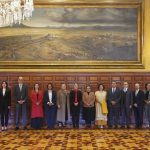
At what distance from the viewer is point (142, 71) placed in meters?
12.0

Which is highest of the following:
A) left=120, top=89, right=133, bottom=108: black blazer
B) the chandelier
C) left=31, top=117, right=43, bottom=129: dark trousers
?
the chandelier

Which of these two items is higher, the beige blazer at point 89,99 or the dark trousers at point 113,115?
the beige blazer at point 89,99

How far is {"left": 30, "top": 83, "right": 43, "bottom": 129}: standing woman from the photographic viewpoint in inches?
434

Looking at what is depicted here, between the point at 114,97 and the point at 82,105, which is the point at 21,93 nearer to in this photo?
the point at 82,105

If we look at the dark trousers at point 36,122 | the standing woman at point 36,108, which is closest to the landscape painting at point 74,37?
the standing woman at point 36,108

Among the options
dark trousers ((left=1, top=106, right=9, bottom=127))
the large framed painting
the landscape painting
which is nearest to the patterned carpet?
dark trousers ((left=1, top=106, right=9, bottom=127))

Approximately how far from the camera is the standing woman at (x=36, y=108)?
11023 mm

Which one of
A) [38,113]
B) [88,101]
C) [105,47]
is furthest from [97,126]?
[105,47]

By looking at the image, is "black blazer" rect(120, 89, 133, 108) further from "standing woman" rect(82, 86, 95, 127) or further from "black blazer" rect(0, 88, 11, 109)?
"black blazer" rect(0, 88, 11, 109)

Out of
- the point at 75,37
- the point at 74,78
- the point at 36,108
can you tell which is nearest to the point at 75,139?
the point at 36,108

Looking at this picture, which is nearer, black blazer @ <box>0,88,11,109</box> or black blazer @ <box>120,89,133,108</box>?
black blazer @ <box>0,88,11,109</box>

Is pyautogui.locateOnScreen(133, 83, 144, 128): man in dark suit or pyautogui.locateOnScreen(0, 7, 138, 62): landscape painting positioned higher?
pyautogui.locateOnScreen(0, 7, 138, 62): landscape painting

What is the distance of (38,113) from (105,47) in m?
3.33

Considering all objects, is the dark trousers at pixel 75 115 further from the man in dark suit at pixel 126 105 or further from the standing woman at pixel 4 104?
the standing woman at pixel 4 104
